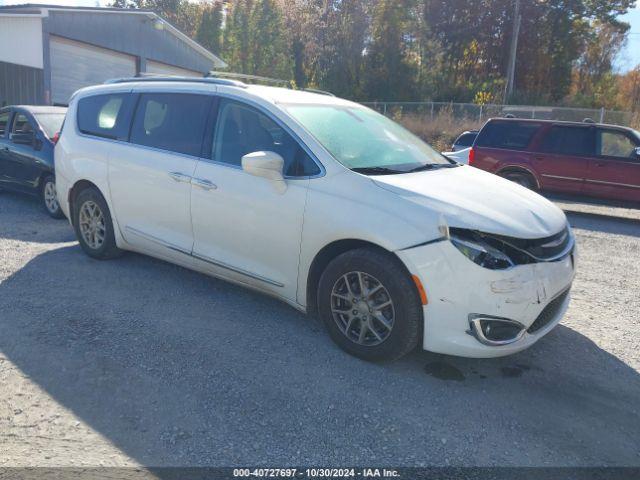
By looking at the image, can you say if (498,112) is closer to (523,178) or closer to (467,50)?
(467,50)

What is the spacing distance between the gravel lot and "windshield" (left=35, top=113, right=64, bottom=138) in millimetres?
3657

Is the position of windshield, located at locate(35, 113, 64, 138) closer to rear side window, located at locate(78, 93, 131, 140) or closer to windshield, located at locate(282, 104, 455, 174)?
rear side window, located at locate(78, 93, 131, 140)

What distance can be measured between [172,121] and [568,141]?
8.45m

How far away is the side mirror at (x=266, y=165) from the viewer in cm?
389

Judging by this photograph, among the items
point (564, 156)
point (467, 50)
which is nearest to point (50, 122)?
point (564, 156)

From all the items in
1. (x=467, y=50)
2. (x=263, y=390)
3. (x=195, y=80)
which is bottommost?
(x=263, y=390)

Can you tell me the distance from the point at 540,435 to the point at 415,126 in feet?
75.1

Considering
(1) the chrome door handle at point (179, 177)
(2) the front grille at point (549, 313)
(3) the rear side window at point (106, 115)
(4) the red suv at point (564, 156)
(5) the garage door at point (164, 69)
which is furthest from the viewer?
(5) the garage door at point (164, 69)

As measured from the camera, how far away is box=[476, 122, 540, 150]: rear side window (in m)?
11.1

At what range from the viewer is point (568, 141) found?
1071cm

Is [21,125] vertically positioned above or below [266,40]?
below

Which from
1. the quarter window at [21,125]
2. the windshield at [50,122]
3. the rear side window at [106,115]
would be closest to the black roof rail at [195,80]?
the rear side window at [106,115]

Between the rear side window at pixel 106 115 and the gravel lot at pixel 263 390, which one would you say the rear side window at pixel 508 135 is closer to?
the gravel lot at pixel 263 390

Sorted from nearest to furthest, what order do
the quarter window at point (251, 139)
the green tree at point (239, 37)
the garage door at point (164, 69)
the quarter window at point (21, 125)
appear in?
the quarter window at point (251, 139)
the quarter window at point (21, 125)
the garage door at point (164, 69)
the green tree at point (239, 37)
